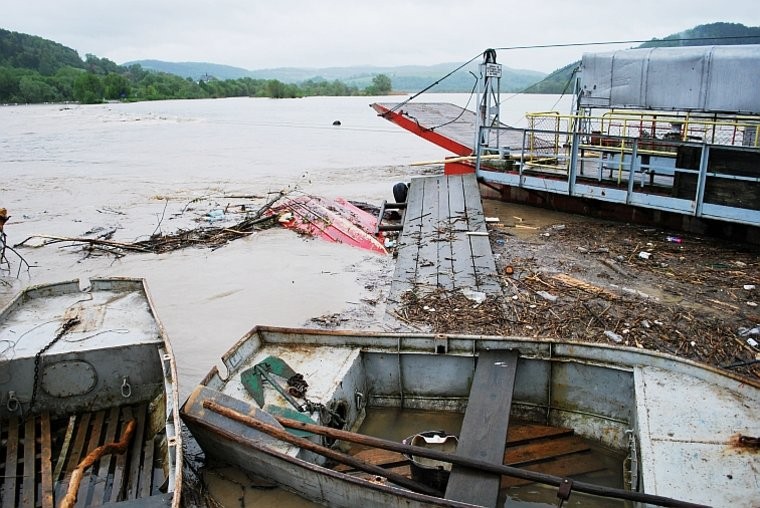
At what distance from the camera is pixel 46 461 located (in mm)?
5457

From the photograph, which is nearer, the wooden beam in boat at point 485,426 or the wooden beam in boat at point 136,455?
the wooden beam in boat at point 485,426

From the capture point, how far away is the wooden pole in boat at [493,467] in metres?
3.79

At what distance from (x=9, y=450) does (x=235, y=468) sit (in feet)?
7.28

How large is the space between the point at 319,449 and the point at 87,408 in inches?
117

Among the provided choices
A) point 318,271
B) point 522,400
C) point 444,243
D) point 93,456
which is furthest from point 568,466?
point 318,271

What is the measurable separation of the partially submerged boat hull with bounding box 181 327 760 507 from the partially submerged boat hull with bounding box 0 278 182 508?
717 mm

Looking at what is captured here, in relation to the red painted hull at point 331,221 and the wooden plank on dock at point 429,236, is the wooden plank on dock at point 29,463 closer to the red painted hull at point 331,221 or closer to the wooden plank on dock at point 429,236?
the wooden plank on dock at point 429,236

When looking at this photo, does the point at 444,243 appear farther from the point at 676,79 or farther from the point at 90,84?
the point at 90,84

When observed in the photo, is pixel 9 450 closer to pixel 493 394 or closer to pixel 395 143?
pixel 493 394

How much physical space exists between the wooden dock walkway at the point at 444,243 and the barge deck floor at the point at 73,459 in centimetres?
388

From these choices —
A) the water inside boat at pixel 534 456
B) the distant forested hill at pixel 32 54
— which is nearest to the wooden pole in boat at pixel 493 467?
the water inside boat at pixel 534 456

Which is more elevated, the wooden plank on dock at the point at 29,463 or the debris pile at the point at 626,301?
the debris pile at the point at 626,301

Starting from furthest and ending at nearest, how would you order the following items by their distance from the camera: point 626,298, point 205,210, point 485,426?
point 205,210, point 626,298, point 485,426

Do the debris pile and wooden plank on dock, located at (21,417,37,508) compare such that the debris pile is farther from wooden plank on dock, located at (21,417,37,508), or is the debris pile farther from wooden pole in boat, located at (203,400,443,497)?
wooden plank on dock, located at (21,417,37,508)
